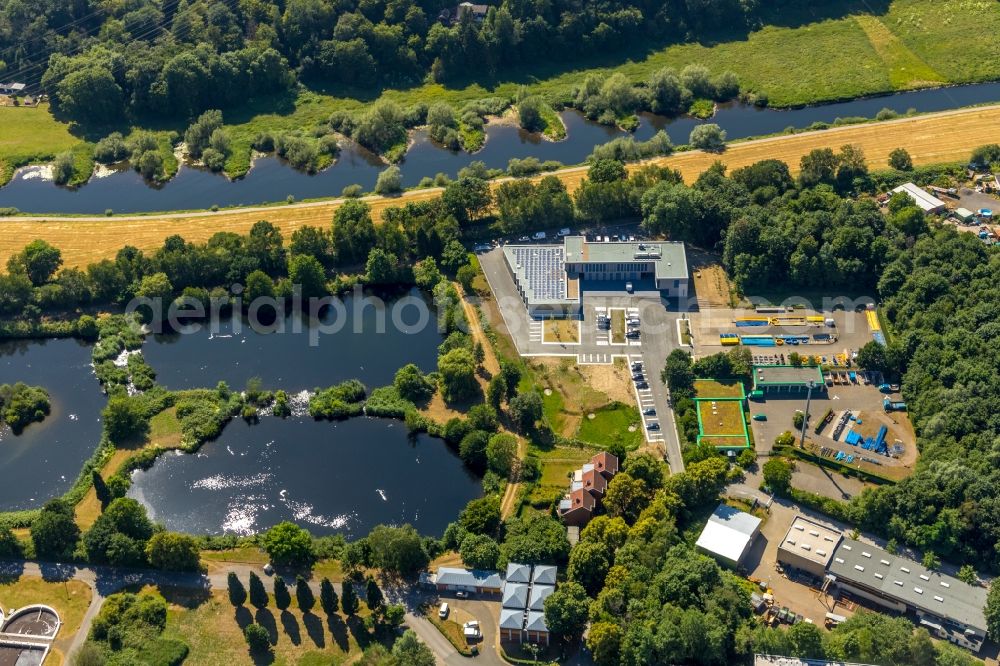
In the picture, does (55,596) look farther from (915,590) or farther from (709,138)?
→ (709,138)

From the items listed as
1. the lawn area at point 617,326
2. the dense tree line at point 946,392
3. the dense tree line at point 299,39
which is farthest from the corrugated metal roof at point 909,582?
the dense tree line at point 299,39

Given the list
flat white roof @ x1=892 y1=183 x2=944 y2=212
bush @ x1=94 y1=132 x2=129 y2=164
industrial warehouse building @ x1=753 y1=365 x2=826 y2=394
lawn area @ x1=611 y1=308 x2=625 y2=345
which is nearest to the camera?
industrial warehouse building @ x1=753 y1=365 x2=826 y2=394

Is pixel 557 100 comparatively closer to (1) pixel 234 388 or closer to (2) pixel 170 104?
(2) pixel 170 104

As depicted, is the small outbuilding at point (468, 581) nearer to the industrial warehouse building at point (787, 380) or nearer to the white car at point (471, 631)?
the white car at point (471, 631)

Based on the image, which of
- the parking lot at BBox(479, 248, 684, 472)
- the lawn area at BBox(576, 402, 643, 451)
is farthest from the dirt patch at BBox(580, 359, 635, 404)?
the lawn area at BBox(576, 402, 643, 451)

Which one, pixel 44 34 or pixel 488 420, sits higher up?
pixel 44 34

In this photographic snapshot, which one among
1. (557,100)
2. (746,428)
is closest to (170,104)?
(557,100)

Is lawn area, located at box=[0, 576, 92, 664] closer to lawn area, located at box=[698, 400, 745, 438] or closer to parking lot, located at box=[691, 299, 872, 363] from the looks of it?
lawn area, located at box=[698, 400, 745, 438]
